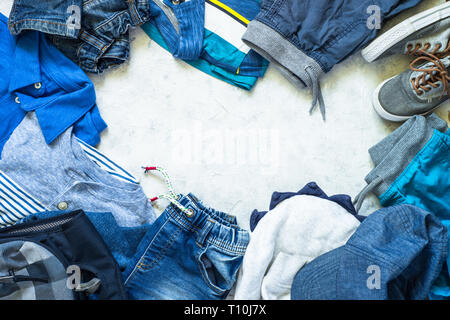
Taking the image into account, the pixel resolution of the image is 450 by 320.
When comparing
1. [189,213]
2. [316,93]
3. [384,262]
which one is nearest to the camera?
[384,262]

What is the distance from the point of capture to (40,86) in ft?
2.86

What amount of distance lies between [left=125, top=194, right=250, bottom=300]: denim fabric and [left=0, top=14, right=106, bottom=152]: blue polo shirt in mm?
366

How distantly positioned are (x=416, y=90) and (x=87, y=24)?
876 mm

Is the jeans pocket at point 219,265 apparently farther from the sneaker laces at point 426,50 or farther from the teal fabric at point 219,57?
the sneaker laces at point 426,50

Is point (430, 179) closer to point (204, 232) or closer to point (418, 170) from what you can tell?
point (418, 170)

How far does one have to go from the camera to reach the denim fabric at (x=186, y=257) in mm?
808

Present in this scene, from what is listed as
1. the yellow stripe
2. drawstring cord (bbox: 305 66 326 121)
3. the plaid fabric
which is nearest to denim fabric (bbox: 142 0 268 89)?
the yellow stripe

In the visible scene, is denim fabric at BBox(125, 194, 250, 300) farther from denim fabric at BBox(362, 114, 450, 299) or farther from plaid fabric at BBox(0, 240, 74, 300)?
denim fabric at BBox(362, 114, 450, 299)

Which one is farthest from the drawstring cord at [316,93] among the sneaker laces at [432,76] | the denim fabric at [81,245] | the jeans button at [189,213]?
the denim fabric at [81,245]

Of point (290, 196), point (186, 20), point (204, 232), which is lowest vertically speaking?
point (204, 232)

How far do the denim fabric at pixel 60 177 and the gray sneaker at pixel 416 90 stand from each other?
73 centimetres

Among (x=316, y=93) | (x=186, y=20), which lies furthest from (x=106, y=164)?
(x=316, y=93)

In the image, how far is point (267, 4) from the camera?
0.88m
